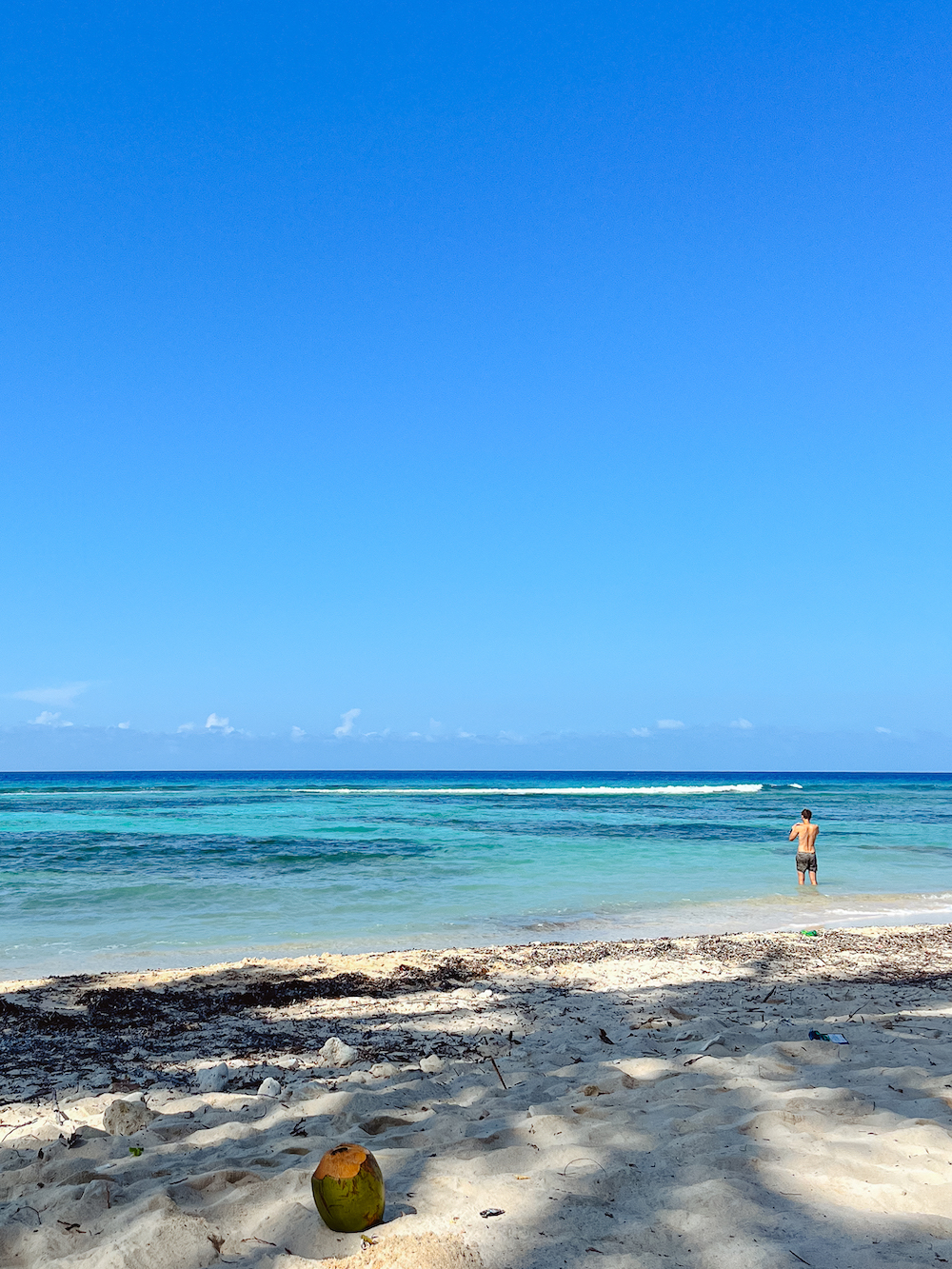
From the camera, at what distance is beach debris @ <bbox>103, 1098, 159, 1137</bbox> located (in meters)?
3.76

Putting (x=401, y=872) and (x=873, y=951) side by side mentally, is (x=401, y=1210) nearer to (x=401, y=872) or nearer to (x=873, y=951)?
(x=873, y=951)

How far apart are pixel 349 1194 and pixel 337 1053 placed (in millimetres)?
3078

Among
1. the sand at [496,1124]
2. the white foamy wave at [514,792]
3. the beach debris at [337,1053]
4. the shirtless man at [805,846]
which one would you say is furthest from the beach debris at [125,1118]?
the white foamy wave at [514,792]

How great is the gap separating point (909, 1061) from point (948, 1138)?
1514mm

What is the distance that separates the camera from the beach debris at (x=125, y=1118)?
376 centimetres

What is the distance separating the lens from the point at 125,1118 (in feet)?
12.5

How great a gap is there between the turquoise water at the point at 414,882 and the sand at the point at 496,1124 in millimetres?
4164

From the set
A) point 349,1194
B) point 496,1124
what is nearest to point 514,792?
point 496,1124

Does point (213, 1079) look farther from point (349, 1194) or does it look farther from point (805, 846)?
point (805, 846)

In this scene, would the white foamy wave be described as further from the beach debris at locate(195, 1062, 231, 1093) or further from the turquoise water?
the beach debris at locate(195, 1062, 231, 1093)

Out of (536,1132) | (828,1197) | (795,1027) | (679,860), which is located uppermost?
(828,1197)

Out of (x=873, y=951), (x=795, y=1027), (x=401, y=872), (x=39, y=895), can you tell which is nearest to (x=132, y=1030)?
(x=795, y=1027)

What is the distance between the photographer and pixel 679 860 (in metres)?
20.2

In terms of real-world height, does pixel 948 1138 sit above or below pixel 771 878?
above
